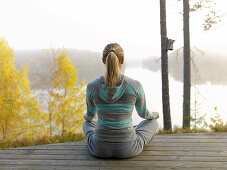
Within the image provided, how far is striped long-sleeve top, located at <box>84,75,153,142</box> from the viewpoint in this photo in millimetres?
2498

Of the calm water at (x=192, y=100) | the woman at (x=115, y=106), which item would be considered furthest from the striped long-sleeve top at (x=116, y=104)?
the calm water at (x=192, y=100)

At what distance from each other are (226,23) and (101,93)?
6.84 meters

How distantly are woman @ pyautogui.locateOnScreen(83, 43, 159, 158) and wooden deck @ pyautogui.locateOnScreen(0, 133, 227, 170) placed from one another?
150 mm

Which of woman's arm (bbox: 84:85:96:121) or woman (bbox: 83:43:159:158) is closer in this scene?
woman (bbox: 83:43:159:158)

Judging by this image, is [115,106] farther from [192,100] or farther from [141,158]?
[192,100]

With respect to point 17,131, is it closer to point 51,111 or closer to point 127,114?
point 51,111

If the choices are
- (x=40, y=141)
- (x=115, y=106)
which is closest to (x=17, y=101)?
(x=40, y=141)

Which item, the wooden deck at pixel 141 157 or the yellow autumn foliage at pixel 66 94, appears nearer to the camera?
the wooden deck at pixel 141 157

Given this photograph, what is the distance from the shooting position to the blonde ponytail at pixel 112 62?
90.4 inches

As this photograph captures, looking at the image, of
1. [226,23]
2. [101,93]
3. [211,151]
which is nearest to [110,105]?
[101,93]

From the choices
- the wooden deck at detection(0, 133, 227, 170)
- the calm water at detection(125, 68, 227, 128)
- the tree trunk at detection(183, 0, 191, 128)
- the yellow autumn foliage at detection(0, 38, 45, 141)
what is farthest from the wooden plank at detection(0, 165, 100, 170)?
the yellow autumn foliage at detection(0, 38, 45, 141)

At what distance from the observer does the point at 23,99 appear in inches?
517

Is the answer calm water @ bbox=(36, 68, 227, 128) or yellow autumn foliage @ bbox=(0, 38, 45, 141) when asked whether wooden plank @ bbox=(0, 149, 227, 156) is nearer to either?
calm water @ bbox=(36, 68, 227, 128)

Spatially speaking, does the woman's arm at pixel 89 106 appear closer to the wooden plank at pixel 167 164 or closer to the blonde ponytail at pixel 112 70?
the blonde ponytail at pixel 112 70
